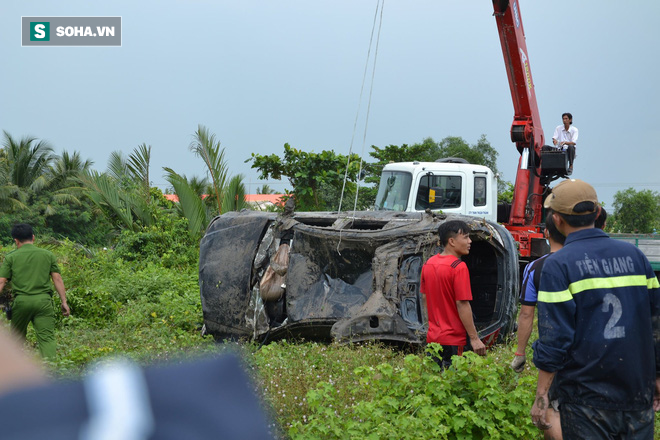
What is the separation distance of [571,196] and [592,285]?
1.59 feet

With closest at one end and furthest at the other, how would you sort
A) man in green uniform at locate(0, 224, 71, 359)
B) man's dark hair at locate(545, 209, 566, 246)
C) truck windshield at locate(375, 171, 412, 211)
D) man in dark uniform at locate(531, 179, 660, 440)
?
man in dark uniform at locate(531, 179, 660, 440), man's dark hair at locate(545, 209, 566, 246), man in green uniform at locate(0, 224, 71, 359), truck windshield at locate(375, 171, 412, 211)

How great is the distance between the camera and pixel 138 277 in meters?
11.9

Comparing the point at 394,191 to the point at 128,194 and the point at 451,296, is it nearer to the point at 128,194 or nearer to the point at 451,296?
the point at 451,296

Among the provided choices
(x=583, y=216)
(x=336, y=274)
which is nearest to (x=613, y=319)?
(x=583, y=216)

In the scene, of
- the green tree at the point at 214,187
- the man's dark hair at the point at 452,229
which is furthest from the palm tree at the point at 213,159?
the man's dark hair at the point at 452,229

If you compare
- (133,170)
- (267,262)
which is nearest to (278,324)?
(267,262)

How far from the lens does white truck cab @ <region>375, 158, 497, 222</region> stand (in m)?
10.8

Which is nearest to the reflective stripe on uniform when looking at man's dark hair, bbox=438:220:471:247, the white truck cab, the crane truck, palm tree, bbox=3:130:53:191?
man's dark hair, bbox=438:220:471:247

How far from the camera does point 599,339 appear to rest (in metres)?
2.96

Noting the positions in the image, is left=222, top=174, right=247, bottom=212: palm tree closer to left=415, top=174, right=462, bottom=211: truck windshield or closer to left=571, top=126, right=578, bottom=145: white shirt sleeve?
left=415, top=174, right=462, bottom=211: truck windshield

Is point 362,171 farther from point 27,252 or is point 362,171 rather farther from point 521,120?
point 27,252

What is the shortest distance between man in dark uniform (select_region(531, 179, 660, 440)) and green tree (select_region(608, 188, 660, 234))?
101ft

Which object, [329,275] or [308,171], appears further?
[308,171]

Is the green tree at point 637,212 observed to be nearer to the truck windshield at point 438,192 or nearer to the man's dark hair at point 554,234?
the truck windshield at point 438,192
